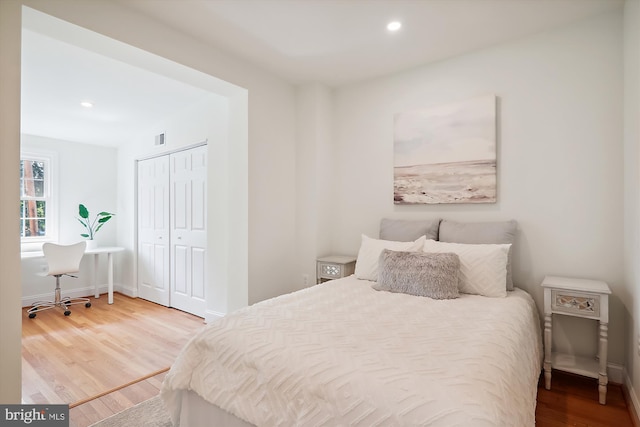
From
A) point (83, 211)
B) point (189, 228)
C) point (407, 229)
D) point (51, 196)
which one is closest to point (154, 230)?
point (189, 228)

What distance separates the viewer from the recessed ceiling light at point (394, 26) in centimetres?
238

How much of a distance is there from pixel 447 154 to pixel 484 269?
110 centimetres

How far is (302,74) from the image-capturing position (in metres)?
3.30

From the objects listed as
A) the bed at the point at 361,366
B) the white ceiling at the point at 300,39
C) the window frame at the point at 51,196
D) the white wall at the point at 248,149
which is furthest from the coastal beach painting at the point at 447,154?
the window frame at the point at 51,196

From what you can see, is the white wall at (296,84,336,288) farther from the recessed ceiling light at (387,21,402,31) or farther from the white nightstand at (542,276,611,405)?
the white nightstand at (542,276,611,405)

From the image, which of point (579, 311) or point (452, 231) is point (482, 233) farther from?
point (579, 311)

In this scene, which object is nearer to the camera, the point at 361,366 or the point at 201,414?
the point at 361,366

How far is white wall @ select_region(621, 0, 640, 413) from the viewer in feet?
6.20

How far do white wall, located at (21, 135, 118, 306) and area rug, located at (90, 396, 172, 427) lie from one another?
374 cm

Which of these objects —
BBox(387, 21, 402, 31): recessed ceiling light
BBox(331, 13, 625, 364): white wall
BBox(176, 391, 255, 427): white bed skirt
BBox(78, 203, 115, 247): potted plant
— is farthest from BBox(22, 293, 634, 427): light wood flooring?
BBox(387, 21, 402, 31): recessed ceiling light

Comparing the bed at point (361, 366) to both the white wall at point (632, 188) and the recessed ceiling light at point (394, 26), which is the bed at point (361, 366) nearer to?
the white wall at point (632, 188)

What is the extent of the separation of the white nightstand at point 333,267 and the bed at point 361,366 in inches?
42.6

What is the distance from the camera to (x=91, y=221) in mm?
5121

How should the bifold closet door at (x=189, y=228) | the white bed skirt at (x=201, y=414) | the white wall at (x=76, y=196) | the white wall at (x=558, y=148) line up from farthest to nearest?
the white wall at (x=76, y=196) → the bifold closet door at (x=189, y=228) → the white wall at (x=558, y=148) → the white bed skirt at (x=201, y=414)
